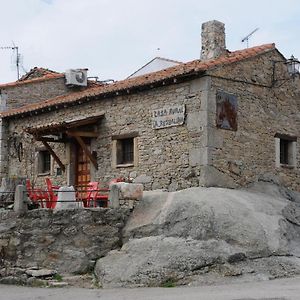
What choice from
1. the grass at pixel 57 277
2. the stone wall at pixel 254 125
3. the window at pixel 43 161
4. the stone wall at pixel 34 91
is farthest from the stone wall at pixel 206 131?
the stone wall at pixel 34 91

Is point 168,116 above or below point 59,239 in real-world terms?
above

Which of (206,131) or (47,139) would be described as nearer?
(206,131)

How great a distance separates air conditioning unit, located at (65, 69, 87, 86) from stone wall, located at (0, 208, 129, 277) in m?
11.7

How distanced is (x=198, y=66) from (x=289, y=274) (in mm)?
6459

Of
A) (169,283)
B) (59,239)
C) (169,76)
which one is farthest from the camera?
(169,76)

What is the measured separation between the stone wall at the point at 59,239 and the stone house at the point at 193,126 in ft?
10.4

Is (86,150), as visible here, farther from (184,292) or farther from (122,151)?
(184,292)

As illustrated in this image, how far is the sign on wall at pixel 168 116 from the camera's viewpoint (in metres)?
16.9

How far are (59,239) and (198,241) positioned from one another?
3.26 meters

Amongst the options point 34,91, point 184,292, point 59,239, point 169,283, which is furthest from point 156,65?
point 184,292

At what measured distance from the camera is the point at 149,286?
1262 centimetres

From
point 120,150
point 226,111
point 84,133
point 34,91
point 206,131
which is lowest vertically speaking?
point 120,150

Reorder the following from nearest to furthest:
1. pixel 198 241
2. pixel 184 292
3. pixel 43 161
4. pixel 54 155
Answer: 1. pixel 184 292
2. pixel 198 241
3. pixel 54 155
4. pixel 43 161

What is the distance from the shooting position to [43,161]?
2181 cm
